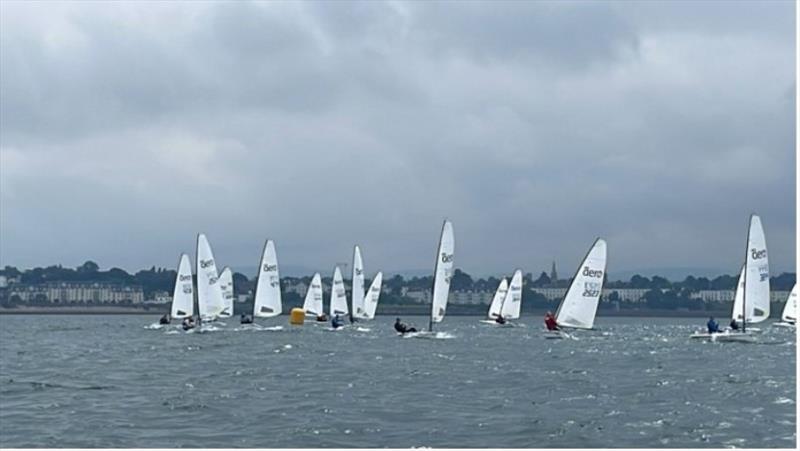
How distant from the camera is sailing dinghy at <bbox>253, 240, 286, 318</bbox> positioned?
83750mm

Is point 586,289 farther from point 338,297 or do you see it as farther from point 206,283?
point 338,297

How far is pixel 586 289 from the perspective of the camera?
204 feet

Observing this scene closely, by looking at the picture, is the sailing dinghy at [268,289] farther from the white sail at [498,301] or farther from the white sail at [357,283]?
the white sail at [498,301]

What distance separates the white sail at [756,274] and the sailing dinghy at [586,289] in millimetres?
7730

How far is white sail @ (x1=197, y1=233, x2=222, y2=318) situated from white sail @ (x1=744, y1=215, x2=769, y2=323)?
106ft

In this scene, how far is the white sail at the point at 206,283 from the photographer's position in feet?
245

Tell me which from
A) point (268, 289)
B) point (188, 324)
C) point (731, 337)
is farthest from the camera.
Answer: point (268, 289)

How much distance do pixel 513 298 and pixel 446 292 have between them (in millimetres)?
34189

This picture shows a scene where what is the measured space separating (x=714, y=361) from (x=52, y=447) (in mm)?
29089

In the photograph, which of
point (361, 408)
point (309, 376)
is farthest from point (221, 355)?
point (361, 408)

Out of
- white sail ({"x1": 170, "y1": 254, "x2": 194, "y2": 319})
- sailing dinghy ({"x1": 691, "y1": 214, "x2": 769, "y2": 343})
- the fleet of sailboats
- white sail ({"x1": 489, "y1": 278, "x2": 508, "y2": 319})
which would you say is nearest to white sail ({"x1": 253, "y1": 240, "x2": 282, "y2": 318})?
the fleet of sailboats

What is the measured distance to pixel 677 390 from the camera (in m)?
32.6

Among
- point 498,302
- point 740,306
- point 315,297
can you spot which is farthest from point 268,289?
point 740,306

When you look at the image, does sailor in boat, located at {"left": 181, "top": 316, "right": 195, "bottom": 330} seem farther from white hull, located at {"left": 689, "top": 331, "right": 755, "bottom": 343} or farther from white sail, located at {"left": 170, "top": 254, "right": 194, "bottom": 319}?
white hull, located at {"left": 689, "top": 331, "right": 755, "bottom": 343}
